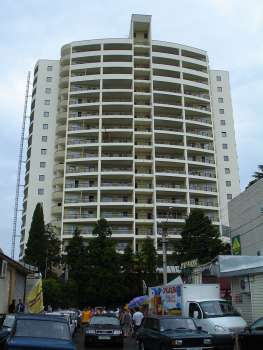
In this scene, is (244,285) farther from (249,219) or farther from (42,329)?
(42,329)

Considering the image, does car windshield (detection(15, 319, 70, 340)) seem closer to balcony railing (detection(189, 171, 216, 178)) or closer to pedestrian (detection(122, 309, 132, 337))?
pedestrian (detection(122, 309, 132, 337))

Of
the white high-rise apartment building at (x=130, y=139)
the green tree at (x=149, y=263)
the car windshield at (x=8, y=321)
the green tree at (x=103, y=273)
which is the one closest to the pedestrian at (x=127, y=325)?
the car windshield at (x=8, y=321)

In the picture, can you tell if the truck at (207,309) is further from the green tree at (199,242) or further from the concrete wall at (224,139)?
the concrete wall at (224,139)

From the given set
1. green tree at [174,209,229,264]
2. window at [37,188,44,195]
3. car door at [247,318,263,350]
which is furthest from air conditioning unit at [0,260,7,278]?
window at [37,188,44,195]

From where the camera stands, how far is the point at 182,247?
58.3 metres

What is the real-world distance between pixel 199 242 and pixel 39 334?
47.1 m

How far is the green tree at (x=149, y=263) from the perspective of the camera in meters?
60.6

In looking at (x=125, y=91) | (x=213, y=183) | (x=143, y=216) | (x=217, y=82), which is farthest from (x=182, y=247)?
(x=217, y=82)

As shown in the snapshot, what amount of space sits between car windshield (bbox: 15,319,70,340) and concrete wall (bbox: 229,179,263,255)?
2015cm

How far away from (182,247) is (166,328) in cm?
4384

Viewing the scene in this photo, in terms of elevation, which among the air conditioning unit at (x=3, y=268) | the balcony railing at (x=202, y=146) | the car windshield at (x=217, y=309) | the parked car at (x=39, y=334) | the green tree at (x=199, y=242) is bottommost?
the parked car at (x=39, y=334)

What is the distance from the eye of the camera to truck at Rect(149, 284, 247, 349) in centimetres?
1714

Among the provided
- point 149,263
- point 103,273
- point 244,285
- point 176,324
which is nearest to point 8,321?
point 176,324

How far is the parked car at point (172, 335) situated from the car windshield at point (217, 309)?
120 inches
